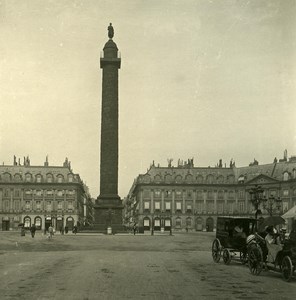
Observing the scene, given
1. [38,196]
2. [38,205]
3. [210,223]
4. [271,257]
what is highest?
[38,196]

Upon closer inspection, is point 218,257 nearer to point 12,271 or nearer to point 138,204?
point 12,271

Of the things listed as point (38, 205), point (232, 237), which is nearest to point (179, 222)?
point (38, 205)

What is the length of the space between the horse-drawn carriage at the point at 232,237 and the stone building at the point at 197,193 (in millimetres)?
74929

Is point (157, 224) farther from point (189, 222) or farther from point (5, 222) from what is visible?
point (5, 222)

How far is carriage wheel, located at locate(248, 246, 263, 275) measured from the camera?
52.5 feet

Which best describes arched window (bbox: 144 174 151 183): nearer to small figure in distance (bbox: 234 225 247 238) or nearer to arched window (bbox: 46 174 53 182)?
arched window (bbox: 46 174 53 182)

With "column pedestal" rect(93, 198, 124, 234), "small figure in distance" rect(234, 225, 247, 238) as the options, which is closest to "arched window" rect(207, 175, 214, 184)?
"column pedestal" rect(93, 198, 124, 234)

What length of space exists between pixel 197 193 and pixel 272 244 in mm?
83686

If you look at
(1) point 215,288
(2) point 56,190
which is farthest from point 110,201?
(1) point 215,288

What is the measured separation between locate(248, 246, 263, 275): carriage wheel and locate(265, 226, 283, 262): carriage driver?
0.29m

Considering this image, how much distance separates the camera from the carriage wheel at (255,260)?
16.0 metres

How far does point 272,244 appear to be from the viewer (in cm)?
1573

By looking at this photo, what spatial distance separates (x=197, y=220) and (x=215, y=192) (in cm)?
631

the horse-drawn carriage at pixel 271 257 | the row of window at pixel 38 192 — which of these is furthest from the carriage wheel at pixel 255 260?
the row of window at pixel 38 192
